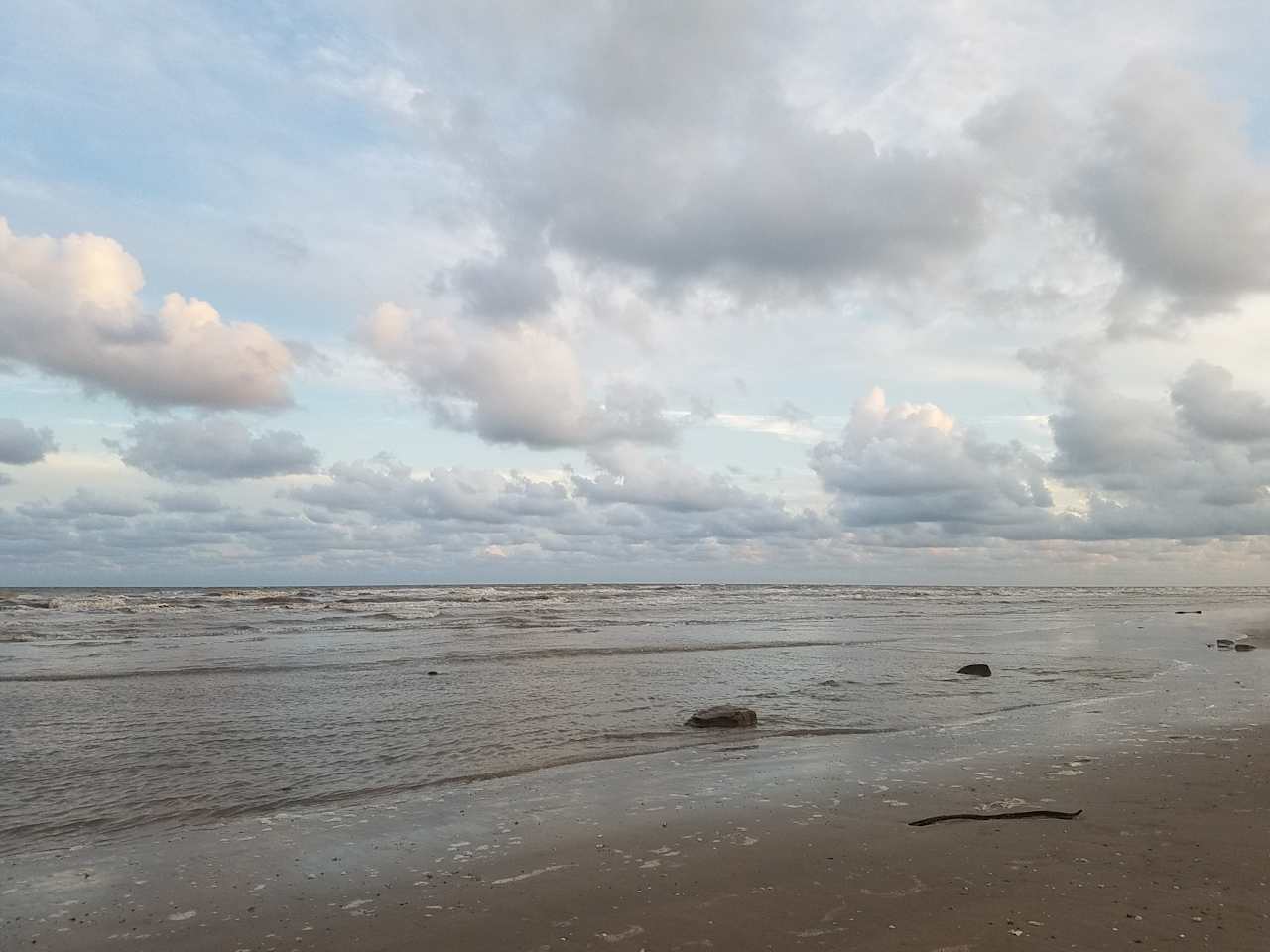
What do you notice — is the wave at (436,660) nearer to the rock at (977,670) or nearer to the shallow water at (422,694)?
the shallow water at (422,694)

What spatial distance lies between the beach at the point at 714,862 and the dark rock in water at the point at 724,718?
9.49 ft

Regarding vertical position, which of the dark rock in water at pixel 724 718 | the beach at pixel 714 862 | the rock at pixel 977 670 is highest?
the beach at pixel 714 862

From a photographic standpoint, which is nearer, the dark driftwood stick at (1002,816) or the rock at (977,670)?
the dark driftwood stick at (1002,816)

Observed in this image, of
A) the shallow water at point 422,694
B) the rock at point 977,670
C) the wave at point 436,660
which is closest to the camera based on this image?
the shallow water at point 422,694

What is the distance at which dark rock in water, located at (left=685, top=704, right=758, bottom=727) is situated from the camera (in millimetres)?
15742

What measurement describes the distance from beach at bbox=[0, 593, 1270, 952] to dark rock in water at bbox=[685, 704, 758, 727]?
2893mm

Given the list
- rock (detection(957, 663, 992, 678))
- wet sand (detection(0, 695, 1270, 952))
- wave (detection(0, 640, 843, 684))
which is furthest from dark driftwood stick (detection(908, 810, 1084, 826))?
wave (detection(0, 640, 843, 684))

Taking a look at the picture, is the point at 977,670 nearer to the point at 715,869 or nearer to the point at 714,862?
the point at 714,862

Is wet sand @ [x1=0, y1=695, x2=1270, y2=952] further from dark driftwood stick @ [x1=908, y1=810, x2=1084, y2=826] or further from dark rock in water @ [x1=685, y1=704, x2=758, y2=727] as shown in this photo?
dark rock in water @ [x1=685, y1=704, x2=758, y2=727]

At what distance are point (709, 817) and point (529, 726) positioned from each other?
7348 millimetres

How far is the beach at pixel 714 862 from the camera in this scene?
6.22 meters

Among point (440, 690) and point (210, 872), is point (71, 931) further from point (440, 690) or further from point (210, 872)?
point (440, 690)

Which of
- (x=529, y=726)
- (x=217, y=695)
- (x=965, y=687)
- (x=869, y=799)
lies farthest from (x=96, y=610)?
(x=869, y=799)

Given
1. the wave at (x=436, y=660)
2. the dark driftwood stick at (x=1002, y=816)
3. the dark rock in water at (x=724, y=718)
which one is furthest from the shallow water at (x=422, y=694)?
the dark driftwood stick at (x=1002, y=816)
